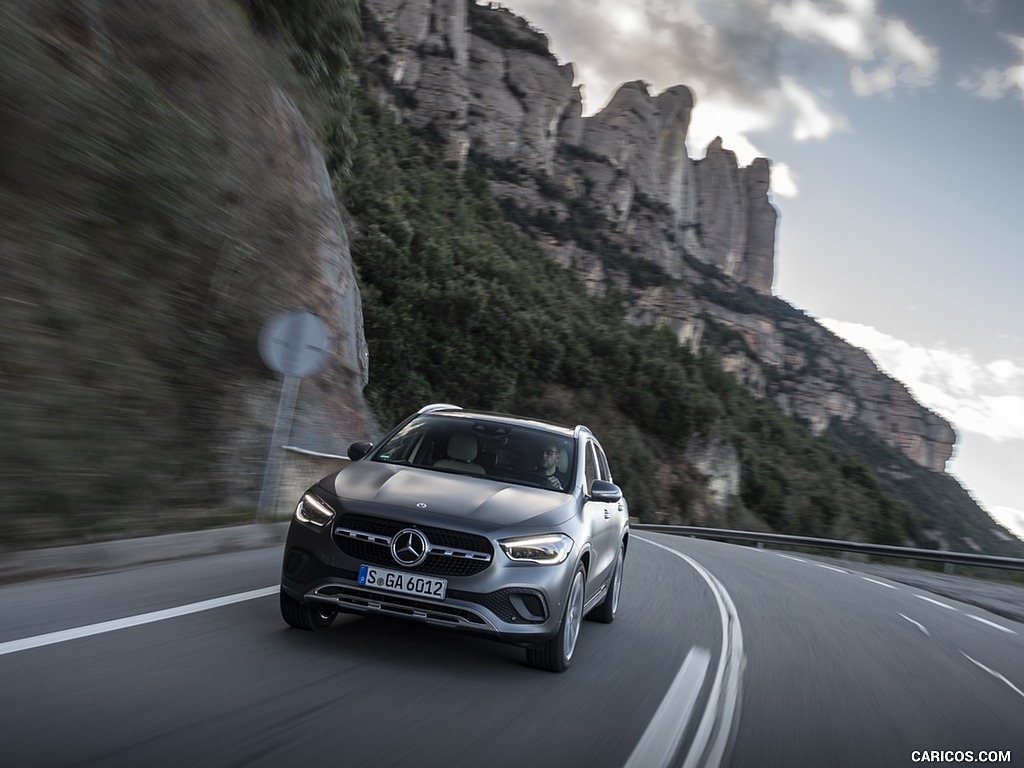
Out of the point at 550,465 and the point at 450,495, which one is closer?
the point at 450,495

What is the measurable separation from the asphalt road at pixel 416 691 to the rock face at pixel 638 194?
233 feet

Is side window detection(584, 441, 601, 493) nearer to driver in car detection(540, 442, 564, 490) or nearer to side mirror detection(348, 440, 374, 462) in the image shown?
driver in car detection(540, 442, 564, 490)

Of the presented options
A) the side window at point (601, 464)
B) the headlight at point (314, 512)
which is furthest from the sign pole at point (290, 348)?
the headlight at point (314, 512)

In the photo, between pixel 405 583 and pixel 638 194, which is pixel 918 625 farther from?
pixel 638 194

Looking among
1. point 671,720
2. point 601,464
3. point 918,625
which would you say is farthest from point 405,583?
point 918,625

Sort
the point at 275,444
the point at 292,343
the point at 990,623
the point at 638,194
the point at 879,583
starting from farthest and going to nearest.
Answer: the point at 638,194
the point at 879,583
the point at 990,623
the point at 275,444
the point at 292,343

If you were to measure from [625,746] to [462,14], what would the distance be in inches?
3682

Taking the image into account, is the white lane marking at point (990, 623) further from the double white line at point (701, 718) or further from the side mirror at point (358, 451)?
the side mirror at point (358, 451)

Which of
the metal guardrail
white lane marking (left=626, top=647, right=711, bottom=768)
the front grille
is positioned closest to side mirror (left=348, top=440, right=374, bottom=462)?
the front grille

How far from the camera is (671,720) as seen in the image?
503 cm

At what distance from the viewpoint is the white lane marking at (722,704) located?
449 cm

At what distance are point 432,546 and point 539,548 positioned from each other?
657mm

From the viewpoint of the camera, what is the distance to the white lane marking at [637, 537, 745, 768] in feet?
14.7

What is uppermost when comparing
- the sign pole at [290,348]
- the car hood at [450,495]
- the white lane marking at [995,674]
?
the sign pole at [290,348]
